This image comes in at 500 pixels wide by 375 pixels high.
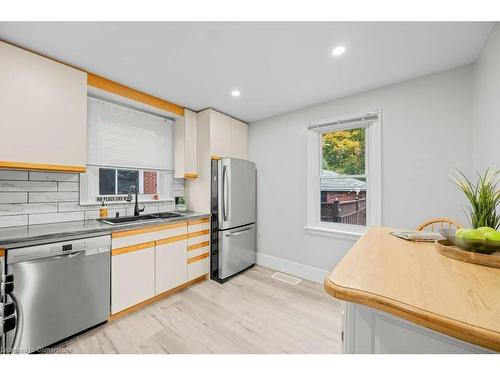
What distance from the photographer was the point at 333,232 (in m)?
2.67

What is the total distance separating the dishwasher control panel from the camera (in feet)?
4.57

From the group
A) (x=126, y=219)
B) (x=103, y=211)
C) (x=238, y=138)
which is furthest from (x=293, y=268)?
(x=103, y=211)

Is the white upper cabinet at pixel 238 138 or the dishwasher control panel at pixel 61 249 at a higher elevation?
the white upper cabinet at pixel 238 138

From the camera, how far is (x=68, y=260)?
5.29 feet

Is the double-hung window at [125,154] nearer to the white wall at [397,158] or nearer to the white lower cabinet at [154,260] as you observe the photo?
the white lower cabinet at [154,260]

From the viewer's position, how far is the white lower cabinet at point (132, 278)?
1.91 meters

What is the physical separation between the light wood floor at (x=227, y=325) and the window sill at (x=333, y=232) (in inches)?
28.1

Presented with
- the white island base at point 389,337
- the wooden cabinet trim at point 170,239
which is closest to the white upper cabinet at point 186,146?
the wooden cabinet trim at point 170,239

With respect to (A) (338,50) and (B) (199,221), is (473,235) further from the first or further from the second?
(B) (199,221)

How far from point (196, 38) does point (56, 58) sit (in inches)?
51.8

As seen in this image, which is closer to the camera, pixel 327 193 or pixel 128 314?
pixel 128 314
